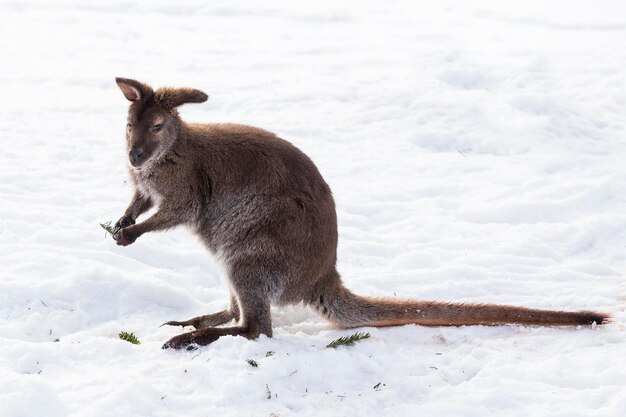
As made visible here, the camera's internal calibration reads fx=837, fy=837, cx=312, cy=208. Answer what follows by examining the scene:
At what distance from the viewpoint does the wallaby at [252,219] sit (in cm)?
557

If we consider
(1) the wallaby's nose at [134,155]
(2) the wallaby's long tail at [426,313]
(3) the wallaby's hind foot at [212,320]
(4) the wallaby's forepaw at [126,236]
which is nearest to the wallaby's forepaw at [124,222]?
(4) the wallaby's forepaw at [126,236]

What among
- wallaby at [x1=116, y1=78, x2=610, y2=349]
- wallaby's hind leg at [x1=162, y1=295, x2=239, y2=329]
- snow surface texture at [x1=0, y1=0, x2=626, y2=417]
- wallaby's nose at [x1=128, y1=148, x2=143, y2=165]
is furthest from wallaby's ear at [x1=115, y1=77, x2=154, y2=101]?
wallaby's hind leg at [x1=162, y1=295, x2=239, y2=329]

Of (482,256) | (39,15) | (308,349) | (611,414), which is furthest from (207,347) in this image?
(39,15)

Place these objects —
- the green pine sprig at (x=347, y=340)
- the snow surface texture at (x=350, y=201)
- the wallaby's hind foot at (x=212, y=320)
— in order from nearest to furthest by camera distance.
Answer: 1. the snow surface texture at (x=350, y=201)
2. the green pine sprig at (x=347, y=340)
3. the wallaby's hind foot at (x=212, y=320)

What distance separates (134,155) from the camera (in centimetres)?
569

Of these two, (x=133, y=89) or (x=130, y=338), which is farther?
(x=133, y=89)

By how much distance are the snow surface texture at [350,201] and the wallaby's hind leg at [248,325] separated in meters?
0.15

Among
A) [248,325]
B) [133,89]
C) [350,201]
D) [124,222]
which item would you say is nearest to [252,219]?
[248,325]

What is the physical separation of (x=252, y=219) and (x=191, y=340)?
92 cm

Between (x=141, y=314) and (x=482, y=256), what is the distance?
3.02 m

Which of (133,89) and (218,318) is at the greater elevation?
(133,89)

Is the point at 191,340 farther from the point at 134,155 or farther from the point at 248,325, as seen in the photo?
the point at 134,155

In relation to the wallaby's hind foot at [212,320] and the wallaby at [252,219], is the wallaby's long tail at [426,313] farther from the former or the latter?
the wallaby's hind foot at [212,320]

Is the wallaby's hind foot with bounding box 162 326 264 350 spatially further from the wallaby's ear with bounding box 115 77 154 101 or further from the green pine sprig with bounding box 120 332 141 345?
the wallaby's ear with bounding box 115 77 154 101
